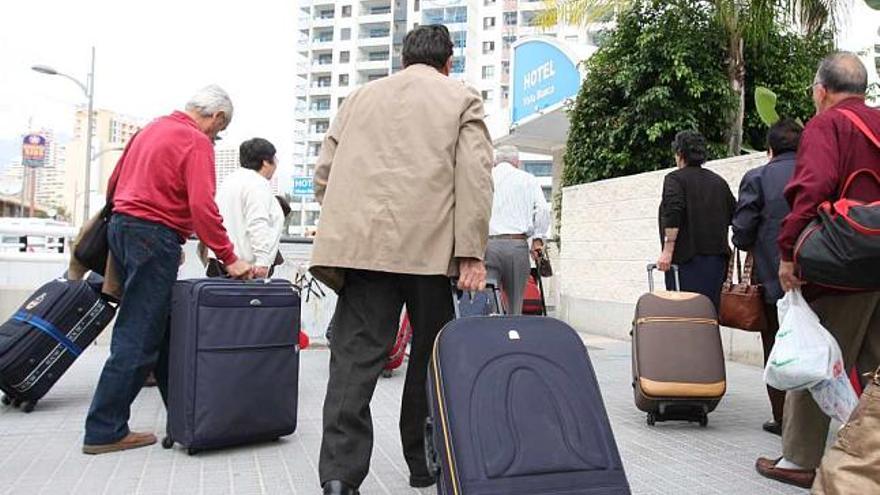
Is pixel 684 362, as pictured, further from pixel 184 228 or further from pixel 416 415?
pixel 184 228

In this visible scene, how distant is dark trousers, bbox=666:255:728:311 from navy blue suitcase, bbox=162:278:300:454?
267 cm

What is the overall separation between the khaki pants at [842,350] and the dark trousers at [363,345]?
1.69 m

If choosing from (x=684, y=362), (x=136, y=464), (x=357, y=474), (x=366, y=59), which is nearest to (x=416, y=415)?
(x=357, y=474)

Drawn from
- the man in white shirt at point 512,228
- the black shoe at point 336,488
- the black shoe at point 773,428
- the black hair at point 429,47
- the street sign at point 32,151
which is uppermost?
the street sign at point 32,151

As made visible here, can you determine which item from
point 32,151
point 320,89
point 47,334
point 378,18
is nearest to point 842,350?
point 47,334

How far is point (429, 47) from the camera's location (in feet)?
10.1

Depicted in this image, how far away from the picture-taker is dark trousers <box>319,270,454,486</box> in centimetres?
281

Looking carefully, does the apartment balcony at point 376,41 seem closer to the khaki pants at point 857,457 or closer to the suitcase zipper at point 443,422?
the suitcase zipper at point 443,422

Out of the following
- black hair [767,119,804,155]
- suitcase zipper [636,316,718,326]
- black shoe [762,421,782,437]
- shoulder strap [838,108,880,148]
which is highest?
black hair [767,119,804,155]

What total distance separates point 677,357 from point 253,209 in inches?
112

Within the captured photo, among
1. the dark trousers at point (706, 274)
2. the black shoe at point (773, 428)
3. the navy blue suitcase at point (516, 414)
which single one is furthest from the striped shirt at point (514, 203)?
the navy blue suitcase at point (516, 414)

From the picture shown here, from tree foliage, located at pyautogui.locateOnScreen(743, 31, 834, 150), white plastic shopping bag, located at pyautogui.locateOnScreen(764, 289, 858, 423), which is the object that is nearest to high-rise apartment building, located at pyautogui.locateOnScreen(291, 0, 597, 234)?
tree foliage, located at pyautogui.locateOnScreen(743, 31, 834, 150)

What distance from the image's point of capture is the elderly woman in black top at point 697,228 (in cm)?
498

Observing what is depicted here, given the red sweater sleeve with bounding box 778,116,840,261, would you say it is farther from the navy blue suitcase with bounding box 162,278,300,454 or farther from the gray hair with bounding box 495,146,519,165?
the gray hair with bounding box 495,146,519,165
